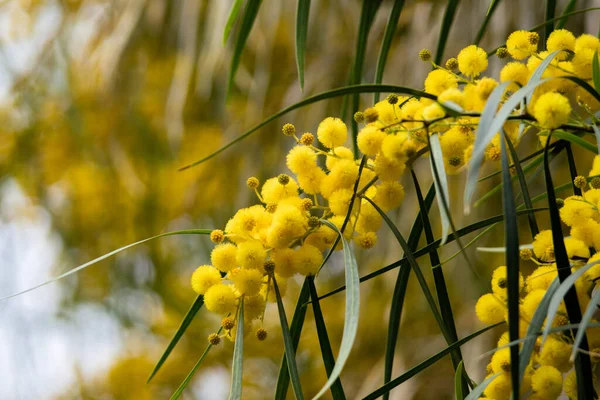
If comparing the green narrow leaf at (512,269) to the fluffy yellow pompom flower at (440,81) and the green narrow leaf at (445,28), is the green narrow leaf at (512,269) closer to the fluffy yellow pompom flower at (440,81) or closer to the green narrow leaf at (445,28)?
the fluffy yellow pompom flower at (440,81)

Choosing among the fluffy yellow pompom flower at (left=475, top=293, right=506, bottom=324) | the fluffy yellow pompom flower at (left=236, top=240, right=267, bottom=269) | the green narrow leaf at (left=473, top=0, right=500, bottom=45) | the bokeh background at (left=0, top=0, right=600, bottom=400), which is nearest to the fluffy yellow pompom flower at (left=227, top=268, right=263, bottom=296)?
the fluffy yellow pompom flower at (left=236, top=240, right=267, bottom=269)

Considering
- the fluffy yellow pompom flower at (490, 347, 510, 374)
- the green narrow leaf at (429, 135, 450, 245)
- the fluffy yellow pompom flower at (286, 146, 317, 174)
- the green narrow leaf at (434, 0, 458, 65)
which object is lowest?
the fluffy yellow pompom flower at (490, 347, 510, 374)

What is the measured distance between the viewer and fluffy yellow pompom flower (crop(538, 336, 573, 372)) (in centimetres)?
32

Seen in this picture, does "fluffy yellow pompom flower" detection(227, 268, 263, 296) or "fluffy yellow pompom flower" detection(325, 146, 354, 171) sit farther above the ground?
"fluffy yellow pompom flower" detection(325, 146, 354, 171)

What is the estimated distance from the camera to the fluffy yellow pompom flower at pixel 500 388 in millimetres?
329

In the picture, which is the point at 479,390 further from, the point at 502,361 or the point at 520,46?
the point at 520,46

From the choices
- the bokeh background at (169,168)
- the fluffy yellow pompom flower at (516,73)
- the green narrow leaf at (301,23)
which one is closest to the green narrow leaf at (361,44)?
the green narrow leaf at (301,23)

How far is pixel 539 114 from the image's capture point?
29 centimetres

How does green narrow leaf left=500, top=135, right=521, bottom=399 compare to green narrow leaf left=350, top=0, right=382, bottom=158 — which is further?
green narrow leaf left=350, top=0, right=382, bottom=158

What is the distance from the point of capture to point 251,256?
344mm

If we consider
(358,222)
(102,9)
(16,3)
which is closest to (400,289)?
(358,222)

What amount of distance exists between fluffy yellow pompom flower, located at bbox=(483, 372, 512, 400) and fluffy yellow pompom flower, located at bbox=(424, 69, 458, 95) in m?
0.14

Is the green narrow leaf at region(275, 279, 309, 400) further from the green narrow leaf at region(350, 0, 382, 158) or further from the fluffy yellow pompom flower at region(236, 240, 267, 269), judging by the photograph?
the green narrow leaf at region(350, 0, 382, 158)

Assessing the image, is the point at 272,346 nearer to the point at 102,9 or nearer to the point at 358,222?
the point at 102,9
